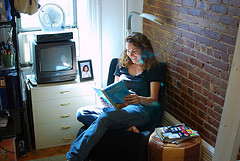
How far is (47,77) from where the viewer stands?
10.1 ft

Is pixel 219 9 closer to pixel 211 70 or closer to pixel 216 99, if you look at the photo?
pixel 211 70

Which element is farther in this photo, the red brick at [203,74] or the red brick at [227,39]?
the red brick at [203,74]

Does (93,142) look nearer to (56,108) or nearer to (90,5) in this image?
(56,108)

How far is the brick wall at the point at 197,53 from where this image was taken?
211 centimetres

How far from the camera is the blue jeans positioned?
2545 millimetres

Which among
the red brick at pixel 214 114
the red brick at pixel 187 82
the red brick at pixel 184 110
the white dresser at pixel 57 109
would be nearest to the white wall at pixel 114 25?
the white dresser at pixel 57 109

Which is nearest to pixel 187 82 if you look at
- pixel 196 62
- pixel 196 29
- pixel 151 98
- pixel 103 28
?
pixel 196 62

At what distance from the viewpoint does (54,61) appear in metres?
3.09

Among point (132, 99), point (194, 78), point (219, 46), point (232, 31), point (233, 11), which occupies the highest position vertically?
point (233, 11)

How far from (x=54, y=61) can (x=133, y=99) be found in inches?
36.9

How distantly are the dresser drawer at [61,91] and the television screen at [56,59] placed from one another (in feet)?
0.62

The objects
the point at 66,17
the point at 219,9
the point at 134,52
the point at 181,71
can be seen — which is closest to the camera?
the point at 219,9

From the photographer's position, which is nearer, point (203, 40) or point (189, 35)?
point (203, 40)

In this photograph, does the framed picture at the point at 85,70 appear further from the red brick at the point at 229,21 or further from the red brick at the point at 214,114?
the red brick at the point at 229,21
